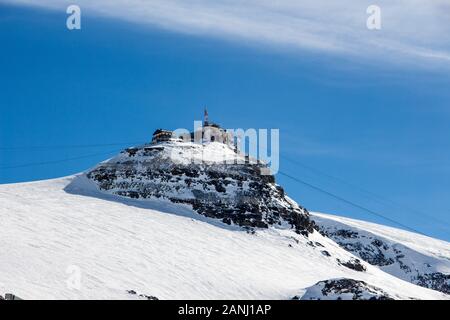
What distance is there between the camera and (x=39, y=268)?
258 feet

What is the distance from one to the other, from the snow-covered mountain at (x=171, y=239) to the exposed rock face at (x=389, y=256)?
3864 centimetres

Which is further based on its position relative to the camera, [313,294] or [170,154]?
[170,154]

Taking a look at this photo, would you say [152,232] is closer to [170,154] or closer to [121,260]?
[121,260]

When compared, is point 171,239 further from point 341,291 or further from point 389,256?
point 389,256

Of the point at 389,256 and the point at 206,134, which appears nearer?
the point at 206,134

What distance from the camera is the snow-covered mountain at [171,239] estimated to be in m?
81.9

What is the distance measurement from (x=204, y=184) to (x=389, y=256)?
53328 millimetres

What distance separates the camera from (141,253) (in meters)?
93.9

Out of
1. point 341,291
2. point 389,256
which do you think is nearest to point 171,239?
point 341,291

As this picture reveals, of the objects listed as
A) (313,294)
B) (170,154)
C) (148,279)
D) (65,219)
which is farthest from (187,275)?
(170,154)

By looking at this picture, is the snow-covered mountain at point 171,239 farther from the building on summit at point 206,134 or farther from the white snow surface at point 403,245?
the white snow surface at point 403,245

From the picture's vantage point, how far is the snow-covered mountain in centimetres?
8194

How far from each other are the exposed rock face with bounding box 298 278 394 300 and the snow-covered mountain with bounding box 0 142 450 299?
171mm

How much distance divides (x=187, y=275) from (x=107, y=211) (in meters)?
24.4
